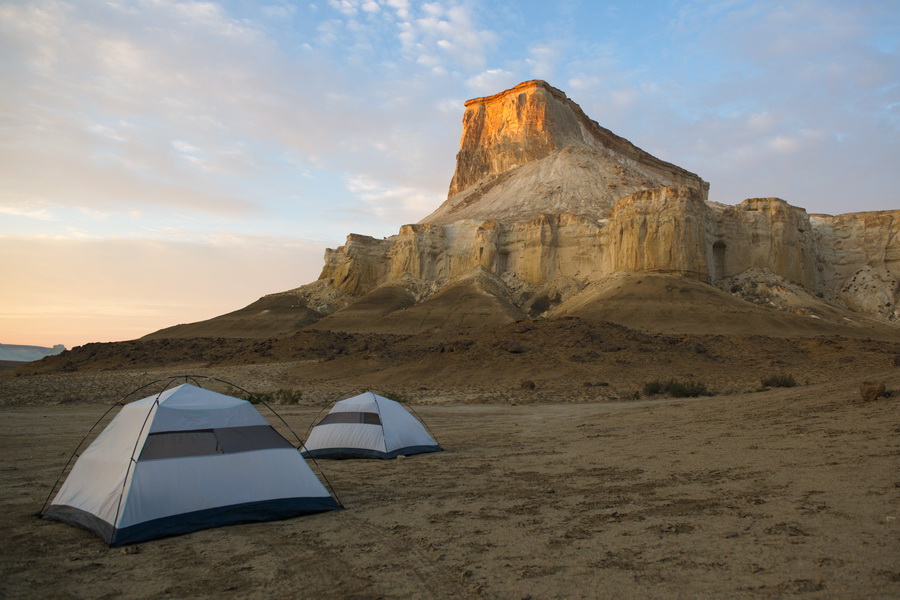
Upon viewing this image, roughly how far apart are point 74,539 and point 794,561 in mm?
7527

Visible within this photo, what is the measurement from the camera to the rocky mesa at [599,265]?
62500 mm

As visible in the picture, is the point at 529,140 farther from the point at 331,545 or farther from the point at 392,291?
the point at 331,545

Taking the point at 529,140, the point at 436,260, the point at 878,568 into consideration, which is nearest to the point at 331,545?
the point at 878,568

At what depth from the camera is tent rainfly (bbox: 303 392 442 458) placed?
1303 centimetres

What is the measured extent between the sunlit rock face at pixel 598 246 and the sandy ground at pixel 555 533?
5347 cm

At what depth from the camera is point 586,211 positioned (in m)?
86.6

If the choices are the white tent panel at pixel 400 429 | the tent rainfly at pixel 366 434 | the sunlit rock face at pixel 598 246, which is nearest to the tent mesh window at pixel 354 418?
the tent rainfly at pixel 366 434

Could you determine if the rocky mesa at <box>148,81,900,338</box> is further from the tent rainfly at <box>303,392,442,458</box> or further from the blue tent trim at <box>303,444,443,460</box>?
the blue tent trim at <box>303,444,443,460</box>

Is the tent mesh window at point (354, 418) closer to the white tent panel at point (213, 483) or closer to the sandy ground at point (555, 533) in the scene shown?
the sandy ground at point (555, 533)

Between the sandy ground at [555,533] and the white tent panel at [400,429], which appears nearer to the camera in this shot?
the sandy ground at [555,533]

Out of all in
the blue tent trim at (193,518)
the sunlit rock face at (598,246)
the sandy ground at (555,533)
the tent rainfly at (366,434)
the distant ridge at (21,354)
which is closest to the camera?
the sandy ground at (555,533)

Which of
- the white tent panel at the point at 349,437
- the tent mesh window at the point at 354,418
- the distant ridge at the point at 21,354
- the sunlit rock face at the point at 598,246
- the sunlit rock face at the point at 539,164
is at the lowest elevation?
the white tent panel at the point at 349,437

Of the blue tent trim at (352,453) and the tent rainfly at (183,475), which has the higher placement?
the tent rainfly at (183,475)

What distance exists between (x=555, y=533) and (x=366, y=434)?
6842mm
